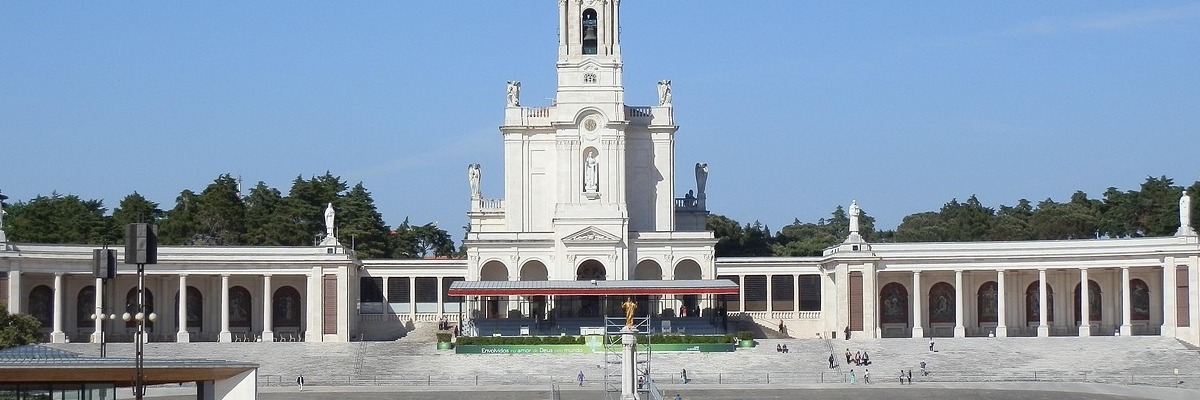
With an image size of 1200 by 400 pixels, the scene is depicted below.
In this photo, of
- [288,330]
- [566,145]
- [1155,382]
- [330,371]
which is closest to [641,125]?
[566,145]

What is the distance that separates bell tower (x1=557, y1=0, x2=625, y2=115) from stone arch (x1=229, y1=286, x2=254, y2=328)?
20.9 metres

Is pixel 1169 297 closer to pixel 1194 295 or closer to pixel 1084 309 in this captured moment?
pixel 1194 295

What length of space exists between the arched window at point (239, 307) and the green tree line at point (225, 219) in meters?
11.4

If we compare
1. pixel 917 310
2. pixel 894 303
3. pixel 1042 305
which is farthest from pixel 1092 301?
pixel 894 303

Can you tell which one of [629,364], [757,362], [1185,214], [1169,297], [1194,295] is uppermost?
[1185,214]

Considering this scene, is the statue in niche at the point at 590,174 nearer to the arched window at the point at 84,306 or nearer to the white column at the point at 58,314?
the arched window at the point at 84,306

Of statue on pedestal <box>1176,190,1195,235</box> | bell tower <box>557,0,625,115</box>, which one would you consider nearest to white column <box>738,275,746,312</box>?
bell tower <box>557,0,625,115</box>

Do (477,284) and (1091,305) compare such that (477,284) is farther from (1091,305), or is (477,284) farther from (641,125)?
(1091,305)

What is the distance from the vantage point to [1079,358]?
312ft

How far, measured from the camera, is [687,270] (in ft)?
370

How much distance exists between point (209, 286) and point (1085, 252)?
48.0m

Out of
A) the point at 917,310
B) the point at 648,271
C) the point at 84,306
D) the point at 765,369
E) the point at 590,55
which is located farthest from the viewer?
the point at 590,55

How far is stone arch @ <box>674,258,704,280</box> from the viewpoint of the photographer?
112 metres

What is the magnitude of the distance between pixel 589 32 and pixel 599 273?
47.9 ft
